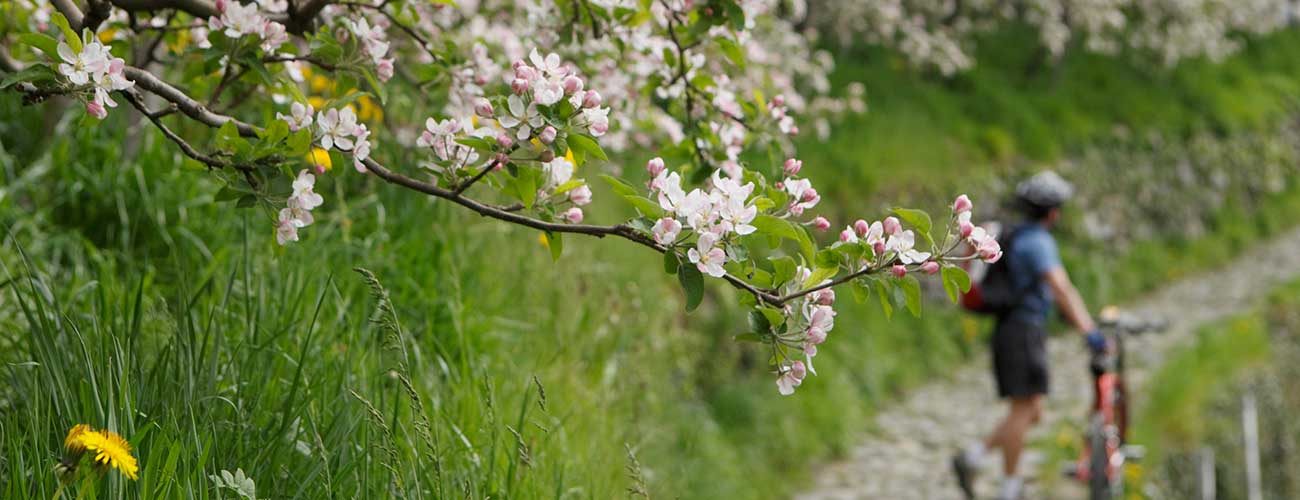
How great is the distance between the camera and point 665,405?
548cm

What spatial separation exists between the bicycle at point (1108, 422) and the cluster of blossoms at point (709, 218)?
474cm

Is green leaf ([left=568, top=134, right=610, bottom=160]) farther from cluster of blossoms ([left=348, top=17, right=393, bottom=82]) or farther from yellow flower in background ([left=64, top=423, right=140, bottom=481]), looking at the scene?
yellow flower in background ([left=64, top=423, right=140, bottom=481])

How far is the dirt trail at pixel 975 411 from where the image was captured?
23.4ft

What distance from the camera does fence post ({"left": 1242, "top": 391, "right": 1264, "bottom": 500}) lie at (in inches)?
280

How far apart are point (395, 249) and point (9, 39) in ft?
4.89

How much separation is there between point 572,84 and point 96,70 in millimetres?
754

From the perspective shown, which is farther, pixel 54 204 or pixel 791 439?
pixel 791 439

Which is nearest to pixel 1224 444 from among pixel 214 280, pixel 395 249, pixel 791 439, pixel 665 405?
pixel 791 439

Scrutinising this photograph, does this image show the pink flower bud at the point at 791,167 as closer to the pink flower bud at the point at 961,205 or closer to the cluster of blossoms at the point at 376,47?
the pink flower bud at the point at 961,205

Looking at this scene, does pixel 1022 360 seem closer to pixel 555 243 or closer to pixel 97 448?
pixel 555 243

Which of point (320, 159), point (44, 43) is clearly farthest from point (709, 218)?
point (44, 43)

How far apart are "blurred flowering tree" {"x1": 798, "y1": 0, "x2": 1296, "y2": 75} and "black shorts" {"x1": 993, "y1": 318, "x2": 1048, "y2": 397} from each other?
19.7ft

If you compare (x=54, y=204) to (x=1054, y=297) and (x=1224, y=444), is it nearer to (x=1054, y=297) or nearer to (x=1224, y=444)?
(x=1054, y=297)

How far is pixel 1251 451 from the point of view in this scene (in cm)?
721
